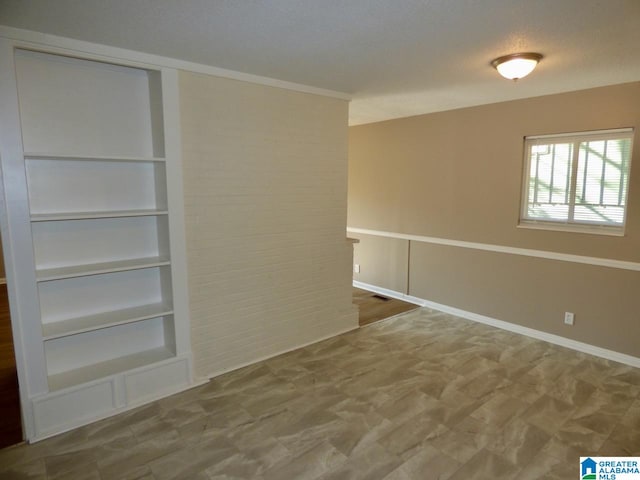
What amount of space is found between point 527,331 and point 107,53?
4.50 meters

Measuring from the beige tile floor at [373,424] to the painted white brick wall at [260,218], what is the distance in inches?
14.9

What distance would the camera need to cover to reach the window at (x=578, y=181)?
3553 millimetres

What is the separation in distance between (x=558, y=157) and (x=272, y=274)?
10.1ft

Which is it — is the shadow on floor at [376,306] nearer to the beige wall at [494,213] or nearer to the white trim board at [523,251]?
the beige wall at [494,213]

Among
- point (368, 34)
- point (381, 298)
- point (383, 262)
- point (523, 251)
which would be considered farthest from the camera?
point (383, 262)

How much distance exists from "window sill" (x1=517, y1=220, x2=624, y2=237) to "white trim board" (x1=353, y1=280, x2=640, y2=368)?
107 centimetres

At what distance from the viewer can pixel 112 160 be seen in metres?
2.71

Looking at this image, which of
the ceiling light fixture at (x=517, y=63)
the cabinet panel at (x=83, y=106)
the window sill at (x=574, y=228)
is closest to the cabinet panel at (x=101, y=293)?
the cabinet panel at (x=83, y=106)

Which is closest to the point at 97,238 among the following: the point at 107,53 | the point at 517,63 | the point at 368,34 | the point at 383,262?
the point at 107,53

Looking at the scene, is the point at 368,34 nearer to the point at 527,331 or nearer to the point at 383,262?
the point at 527,331

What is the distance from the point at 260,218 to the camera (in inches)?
137

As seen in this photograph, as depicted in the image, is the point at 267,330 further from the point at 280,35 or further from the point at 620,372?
the point at 620,372

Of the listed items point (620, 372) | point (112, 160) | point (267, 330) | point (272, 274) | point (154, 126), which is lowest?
point (620, 372)

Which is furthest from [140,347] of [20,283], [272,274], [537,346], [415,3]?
[537,346]
